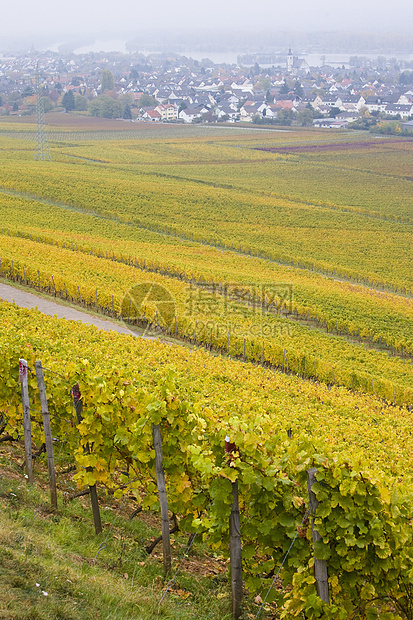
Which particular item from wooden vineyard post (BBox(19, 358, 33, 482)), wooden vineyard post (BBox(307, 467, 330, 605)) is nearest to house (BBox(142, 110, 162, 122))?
wooden vineyard post (BBox(19, 358, 33, 482))

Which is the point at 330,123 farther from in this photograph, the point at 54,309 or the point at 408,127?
the point at 54,309

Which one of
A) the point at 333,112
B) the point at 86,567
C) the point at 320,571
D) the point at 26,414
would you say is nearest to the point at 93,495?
the point at 86,567

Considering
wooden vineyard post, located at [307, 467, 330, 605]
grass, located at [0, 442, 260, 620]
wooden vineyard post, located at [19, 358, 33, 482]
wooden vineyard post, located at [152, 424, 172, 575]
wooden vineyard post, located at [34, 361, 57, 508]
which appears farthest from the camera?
wooden vineyard post, located at [19, 358, 33, 482]

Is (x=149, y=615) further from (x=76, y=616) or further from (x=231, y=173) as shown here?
(x=231, y=173)

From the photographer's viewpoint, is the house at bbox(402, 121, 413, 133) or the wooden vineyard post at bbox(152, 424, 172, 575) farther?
the house at bbox(402, 121, 413, 133)

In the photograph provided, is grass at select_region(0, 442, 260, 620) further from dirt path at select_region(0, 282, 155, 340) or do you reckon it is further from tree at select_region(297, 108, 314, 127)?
tree at select_region(297, 108, 314, 127)

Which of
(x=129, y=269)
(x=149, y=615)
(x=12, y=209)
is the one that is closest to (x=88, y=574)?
(x=149, y=615)

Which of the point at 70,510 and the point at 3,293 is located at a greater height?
the point at 70,510

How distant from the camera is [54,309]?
30.9 m

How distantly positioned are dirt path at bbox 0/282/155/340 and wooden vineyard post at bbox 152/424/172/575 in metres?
21.1

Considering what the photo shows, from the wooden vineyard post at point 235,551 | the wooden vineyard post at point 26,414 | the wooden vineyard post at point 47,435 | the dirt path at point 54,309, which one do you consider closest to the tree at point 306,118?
the dirt path at point 54,309

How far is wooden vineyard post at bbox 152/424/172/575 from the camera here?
25.2ft

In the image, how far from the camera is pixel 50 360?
11586 mm

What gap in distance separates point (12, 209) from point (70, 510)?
61595 mm
